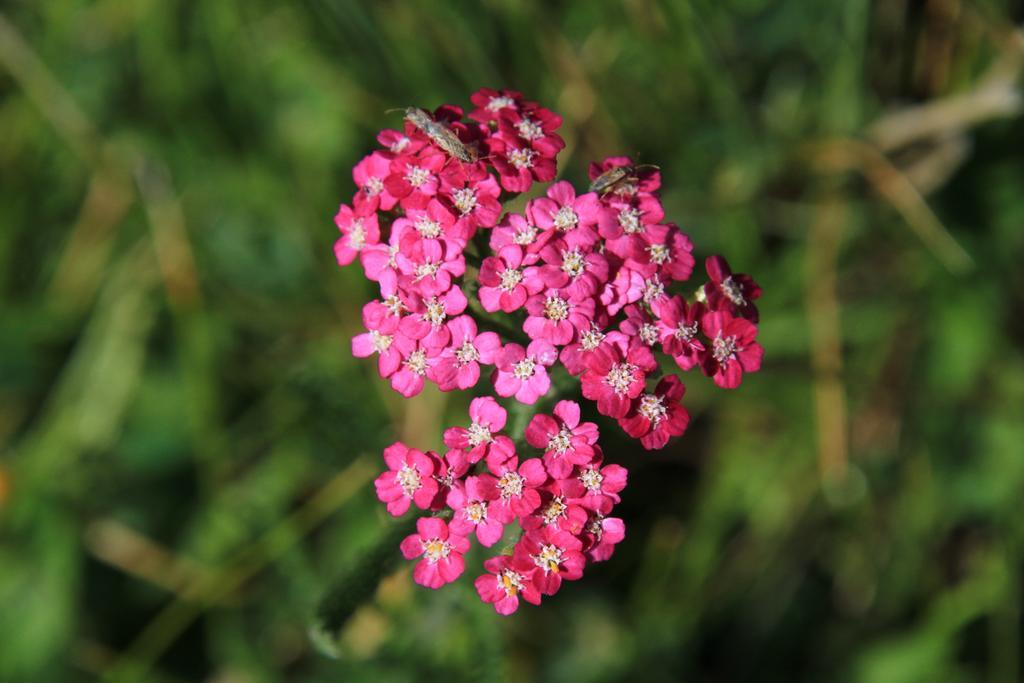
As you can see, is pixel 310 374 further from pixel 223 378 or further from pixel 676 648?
pixel 676 648

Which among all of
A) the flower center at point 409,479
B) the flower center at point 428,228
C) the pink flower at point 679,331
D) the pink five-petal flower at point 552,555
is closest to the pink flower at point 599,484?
the pink five-petal flower at point 552,555

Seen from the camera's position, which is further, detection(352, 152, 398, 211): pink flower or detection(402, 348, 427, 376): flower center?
detection(352, 152, 398, 211): pink flower

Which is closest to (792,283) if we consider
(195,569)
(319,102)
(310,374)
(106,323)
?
(310,374)

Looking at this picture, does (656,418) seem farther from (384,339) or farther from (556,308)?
(384,339)

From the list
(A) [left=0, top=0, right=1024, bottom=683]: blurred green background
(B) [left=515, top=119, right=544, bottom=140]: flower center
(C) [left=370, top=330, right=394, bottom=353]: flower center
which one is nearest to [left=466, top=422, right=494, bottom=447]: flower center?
(C) [left=370, top=330, right=394, bottom=353]: flower center

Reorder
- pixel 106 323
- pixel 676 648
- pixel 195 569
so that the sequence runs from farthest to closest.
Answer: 1. pixel 106 323
2. pixel 195 569
3. pixel 676 648

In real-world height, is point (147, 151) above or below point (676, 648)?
above

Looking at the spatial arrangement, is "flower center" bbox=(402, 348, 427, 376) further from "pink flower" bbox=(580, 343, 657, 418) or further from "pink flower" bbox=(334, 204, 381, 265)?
"pink flower" bbox=(580, 343, 657, 418)

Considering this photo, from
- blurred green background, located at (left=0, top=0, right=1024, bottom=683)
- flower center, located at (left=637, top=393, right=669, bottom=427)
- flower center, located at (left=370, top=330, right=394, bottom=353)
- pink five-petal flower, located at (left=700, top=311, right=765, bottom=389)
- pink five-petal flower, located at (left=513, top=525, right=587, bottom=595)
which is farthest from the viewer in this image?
blurred green background, located at (left=0, top=0, right=1024, bottom=683)
